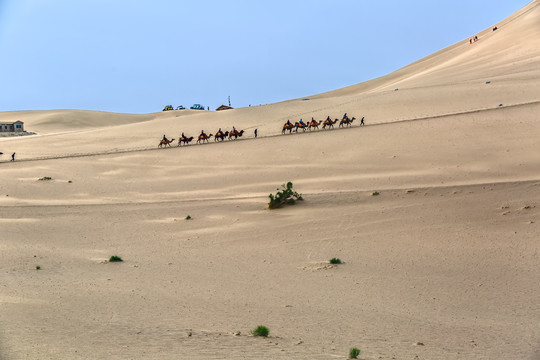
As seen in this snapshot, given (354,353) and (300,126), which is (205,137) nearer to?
(300,126)

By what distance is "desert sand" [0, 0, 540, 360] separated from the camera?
10117 millimetres

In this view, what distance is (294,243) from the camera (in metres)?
17.5

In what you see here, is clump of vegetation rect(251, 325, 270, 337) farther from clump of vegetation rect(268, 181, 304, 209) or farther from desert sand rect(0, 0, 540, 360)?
clump of vegetation rect(268, 181, 304, 209)

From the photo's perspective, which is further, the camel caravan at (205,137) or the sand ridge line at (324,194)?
the camel caravan at (205,137)

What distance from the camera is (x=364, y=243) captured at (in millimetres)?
17016

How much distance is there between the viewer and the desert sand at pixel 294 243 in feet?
33.2

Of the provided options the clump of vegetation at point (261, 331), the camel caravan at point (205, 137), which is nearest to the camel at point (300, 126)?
the camel caravan at point (205, 137)

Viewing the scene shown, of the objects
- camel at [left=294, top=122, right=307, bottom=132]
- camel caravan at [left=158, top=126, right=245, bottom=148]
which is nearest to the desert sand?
camel caravan at [left=158, top=126, right=245, bottom=148]

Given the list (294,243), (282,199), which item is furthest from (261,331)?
(282,199)

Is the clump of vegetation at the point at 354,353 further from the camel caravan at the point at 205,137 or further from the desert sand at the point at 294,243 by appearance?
the camel caravan at the point at 205,137

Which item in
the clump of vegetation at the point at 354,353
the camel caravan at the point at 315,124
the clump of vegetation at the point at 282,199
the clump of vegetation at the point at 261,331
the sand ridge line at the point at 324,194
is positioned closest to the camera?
the clump of vegetation at the point at 354,353

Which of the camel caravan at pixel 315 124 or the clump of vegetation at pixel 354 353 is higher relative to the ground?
the camel caravan at pixel 315 124

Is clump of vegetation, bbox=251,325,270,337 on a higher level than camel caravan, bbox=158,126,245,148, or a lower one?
lower

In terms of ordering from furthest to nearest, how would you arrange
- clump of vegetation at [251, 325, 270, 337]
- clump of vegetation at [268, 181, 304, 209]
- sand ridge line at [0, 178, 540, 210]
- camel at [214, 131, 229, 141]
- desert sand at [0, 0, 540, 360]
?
1. camel at [214, 131, 229, 141]
2. clump of vegetation at [268, 181, 304, 209]
3. sand ridge line at [0, 178, 540, 210]
4. desert sand at [0, 0, 540, 360]
5. clump of vegetation at [251, 325, 270, 337]
